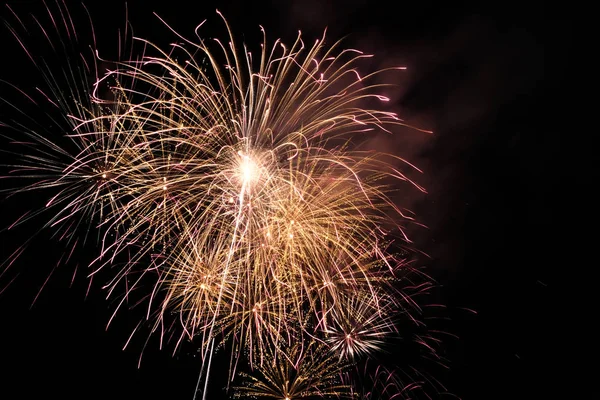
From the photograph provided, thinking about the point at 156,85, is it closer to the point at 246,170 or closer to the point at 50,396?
the point at 246,170

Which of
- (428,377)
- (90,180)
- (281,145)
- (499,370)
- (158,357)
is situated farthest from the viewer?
(428,377)

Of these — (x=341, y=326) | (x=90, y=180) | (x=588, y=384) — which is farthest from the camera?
(x=588, y=384)

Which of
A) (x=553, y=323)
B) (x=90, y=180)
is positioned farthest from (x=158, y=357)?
(x=553, y=323)

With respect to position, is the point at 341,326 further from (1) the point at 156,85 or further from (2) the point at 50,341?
(2) the point at 50,341

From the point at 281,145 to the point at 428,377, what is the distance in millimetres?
31789

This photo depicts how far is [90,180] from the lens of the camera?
798 cm

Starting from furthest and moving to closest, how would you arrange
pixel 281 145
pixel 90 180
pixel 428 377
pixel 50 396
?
pixel 428 377
pixel 50 396
pixel 90 180
pixel 281 145

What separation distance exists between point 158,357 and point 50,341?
696cm

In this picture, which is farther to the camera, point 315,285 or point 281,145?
point 315,285

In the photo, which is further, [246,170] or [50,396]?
[50,396]

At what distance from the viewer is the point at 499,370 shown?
30.3 meters

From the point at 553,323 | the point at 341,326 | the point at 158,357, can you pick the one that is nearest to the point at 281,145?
the point at 341,326

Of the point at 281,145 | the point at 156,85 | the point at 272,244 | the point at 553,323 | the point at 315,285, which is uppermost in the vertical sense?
the point at 553,323

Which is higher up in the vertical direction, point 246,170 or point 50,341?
point 50,341
